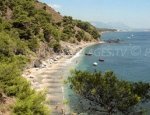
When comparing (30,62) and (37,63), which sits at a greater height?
(30,62)

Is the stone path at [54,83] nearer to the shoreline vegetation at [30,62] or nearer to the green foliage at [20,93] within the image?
the shoreline vegetation at [30,62]

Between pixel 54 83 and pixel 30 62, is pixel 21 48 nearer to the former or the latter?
pixel 30 62

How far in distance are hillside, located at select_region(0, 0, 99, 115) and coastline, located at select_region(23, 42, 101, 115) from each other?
3.75m

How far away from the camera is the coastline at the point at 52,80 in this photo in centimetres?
6847

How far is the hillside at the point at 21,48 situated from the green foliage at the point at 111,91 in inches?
262

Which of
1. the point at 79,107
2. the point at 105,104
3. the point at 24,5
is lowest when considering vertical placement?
the point at 79,107

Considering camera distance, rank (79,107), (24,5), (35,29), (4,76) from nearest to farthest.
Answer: (4,76)
(79,107)
(35,29)
(24,5)

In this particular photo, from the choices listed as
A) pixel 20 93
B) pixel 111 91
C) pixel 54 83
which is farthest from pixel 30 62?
pixel 111 91

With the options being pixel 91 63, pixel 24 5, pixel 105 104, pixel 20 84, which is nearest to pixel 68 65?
pixel 91 63

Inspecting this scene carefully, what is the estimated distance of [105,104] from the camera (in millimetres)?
42812

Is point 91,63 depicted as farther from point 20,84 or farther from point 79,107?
point 20,84

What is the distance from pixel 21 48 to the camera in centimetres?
10825

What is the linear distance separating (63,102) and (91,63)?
2581 inches

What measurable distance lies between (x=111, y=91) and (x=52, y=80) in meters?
51.3
